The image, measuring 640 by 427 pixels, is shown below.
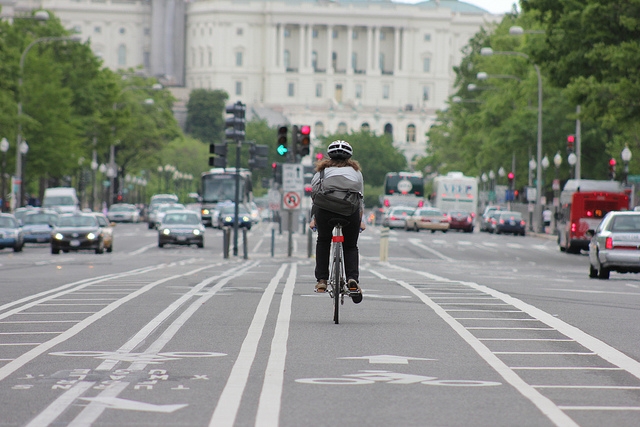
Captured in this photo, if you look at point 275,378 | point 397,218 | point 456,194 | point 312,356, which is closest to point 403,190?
point 456,194

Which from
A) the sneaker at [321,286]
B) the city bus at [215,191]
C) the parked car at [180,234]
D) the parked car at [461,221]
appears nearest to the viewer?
the sneaker at [321,286]

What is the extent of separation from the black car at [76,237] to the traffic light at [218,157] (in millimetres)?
6053

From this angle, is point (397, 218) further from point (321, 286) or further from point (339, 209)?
point (339, 209)

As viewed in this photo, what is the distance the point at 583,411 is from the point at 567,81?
119 ft

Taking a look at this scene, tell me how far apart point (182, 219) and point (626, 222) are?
26693 mm

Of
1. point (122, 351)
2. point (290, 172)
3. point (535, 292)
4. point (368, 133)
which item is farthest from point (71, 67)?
point (368, 133)

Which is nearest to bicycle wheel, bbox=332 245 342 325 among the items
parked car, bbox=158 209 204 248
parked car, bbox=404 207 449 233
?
parked car, bbox=158 209 204 248

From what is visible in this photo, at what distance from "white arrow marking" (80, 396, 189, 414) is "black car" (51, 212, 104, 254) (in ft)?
117

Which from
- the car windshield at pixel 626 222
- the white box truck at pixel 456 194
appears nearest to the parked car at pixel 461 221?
the white box truck at pixel 456 194

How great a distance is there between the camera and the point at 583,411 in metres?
9.19

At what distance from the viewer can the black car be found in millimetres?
44844

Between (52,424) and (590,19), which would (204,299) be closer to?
(52,424)

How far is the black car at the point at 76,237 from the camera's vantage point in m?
44.8

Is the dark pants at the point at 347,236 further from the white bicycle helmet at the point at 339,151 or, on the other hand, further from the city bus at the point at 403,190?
the city bus at the point at 403,190
